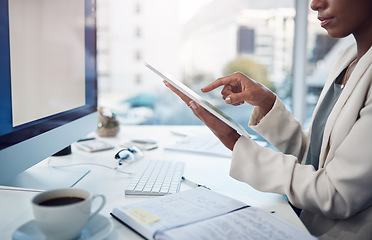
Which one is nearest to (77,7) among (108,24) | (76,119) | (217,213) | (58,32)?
(58,32)

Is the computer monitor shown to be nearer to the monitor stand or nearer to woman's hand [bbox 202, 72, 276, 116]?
the monitor stand

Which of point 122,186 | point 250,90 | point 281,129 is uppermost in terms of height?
point 250,90

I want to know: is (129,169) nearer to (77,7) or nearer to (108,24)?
(77,7)

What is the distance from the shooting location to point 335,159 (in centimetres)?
67

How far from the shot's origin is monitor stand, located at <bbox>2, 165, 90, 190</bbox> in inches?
30.4

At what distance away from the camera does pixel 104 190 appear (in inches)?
30.4

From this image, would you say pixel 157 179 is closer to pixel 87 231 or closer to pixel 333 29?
pixel 87 231

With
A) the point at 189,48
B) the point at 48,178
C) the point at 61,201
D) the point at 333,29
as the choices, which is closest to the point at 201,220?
the point at 61,201

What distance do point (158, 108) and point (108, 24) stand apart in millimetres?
794

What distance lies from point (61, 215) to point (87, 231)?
0.24 feet

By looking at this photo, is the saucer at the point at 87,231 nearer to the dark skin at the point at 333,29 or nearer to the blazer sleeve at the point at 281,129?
the dark skin at the point at 333,29

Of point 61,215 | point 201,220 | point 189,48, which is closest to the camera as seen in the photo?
point 61,215

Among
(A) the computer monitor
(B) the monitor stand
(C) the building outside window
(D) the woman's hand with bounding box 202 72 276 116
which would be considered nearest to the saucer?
(A) the computer monitor

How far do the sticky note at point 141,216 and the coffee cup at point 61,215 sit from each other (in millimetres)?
84
